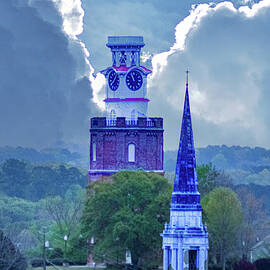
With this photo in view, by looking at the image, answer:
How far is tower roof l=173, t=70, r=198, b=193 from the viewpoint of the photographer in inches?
2598

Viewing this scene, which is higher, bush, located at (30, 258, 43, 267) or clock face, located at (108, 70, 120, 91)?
clock face, located at (108, 70, 120, 91)

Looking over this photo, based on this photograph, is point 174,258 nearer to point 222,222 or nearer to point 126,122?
point 222,222

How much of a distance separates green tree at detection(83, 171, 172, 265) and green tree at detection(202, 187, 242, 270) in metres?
5.69

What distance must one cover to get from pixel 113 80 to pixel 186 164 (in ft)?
167

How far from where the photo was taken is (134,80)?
382 ft

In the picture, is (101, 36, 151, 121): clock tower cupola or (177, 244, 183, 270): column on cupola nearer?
(177, 244, 183, 270): column on cupola

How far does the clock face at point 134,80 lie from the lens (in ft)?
382

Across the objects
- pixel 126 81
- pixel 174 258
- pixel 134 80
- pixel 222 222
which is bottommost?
pixel 174 258

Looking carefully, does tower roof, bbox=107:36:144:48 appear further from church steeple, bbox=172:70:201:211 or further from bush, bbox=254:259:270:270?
church steeple, bbox=172:70:201:211

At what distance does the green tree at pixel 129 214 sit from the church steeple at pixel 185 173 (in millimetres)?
25504

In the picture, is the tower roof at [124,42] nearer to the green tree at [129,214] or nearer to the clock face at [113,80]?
the clock face at [113,80]

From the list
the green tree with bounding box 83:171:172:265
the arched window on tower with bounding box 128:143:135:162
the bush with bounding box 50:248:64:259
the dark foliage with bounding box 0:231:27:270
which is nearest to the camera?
the dark foliage with bounding box 0:231:27:270

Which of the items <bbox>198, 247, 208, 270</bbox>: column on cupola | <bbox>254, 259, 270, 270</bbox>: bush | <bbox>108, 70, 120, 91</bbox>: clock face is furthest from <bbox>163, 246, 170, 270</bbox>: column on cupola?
<bbox>108, 70, 120, 91</bbox>: clock face

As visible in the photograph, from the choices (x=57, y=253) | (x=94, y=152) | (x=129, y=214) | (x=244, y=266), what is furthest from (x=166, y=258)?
(x=94, y=152)
